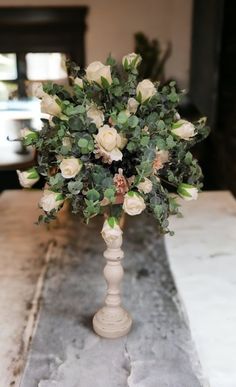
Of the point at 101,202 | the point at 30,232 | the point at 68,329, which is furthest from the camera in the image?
the point at 30,232

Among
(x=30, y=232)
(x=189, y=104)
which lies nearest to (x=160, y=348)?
(x=30, y=232)

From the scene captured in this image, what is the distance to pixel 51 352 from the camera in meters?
1.08

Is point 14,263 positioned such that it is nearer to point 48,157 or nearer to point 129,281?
point 129,281

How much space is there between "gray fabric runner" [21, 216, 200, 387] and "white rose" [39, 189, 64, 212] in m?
0.33

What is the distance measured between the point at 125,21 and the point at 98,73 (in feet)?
11.6

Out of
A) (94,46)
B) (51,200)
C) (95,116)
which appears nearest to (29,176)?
(51,200)

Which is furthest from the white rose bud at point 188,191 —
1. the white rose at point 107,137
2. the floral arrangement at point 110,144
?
the white rose at point 107,137

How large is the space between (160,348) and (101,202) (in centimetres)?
37

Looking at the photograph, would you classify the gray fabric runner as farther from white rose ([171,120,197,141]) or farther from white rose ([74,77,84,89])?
white rose ([74,77,84,89])

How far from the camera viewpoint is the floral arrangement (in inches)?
38.9

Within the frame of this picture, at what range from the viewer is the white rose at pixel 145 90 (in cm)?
101

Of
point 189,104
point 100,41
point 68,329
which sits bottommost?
point 68,329

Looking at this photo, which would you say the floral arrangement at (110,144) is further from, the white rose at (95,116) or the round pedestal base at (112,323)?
the round pedestal base at (112,323)

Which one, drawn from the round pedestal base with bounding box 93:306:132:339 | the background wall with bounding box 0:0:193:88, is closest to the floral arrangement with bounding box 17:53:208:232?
the round pedestal base with bounding box 93:306:132:339
